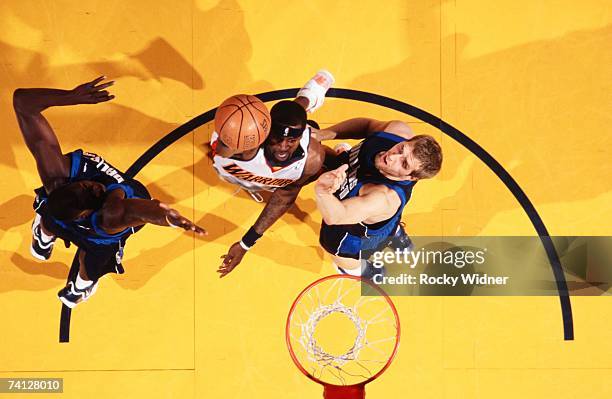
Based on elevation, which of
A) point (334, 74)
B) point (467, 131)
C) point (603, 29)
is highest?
point (603, 29)

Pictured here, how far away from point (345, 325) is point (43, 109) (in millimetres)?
2748

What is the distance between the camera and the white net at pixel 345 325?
4273 mm

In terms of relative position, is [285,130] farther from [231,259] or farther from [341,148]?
[231,259]

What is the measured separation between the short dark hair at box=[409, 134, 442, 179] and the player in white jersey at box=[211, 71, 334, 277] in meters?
0.66

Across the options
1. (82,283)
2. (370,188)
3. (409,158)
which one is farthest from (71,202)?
(409,158)

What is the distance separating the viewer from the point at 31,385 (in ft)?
14.2

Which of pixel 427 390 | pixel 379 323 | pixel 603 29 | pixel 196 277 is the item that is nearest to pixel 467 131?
pixel 603 29

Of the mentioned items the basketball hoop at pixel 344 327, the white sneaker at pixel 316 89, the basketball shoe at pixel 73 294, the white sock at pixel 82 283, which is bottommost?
the basketball hoop at pixel 344 327

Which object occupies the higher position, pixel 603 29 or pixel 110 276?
pixel 603 29

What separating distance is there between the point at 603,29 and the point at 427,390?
3002 millimetres

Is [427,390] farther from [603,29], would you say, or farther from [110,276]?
[603,29]

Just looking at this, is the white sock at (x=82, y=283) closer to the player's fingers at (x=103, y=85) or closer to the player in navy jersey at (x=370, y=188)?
the player's fingers at (x=103, y=85)

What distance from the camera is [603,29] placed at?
442cm

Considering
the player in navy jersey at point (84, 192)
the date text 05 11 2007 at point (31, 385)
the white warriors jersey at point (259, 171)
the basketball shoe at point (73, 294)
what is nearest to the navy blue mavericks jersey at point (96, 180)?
the player in navy jersey at point (84, 192)
